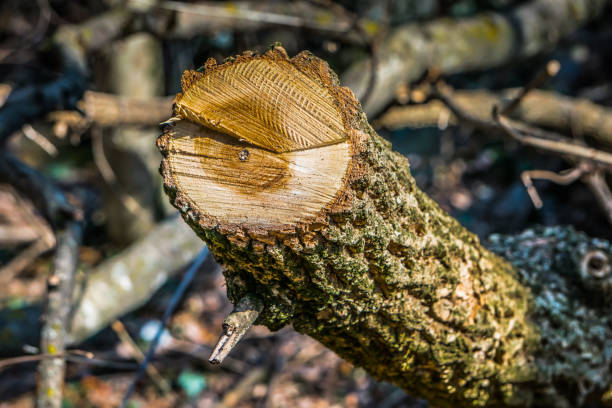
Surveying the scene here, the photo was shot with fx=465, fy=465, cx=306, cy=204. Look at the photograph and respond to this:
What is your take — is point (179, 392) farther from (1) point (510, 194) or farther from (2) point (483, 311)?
(1) point (510, 194)

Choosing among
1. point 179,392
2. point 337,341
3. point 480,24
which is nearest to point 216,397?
point 179,392

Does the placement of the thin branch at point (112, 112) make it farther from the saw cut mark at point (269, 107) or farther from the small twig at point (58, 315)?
the saw cut mark at point (269, 107)

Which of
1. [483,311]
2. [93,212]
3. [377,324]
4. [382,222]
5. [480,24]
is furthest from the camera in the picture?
[93,212]

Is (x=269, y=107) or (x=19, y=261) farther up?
(x=269, y=107)

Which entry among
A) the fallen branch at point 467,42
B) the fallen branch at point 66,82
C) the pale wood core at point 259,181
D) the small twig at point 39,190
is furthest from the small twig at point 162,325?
the fallen branch at point 467,42

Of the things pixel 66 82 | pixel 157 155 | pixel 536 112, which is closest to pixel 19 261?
pixel 157 155

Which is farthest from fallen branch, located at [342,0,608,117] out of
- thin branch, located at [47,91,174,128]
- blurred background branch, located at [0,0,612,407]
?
thin branch, located at [47,91,174,128]

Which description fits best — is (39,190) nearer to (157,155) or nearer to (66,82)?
(66,82)
